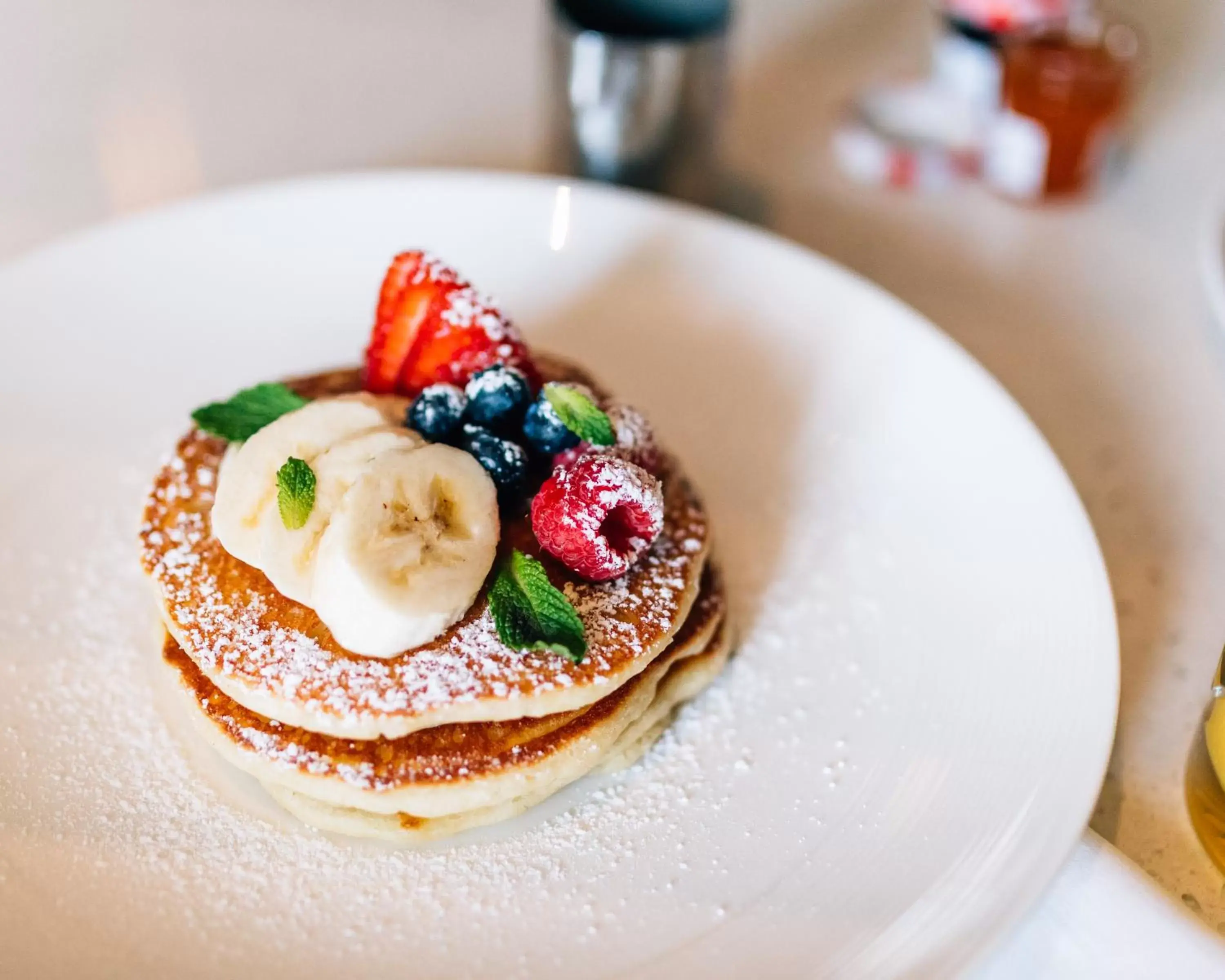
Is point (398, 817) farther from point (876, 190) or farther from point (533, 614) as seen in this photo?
point (876, 190)

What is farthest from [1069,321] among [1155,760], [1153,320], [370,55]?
[370,55]

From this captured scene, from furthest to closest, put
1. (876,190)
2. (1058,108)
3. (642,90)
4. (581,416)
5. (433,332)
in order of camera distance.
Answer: (876,190)
(1058,108)
(642,90)
(433,332)
(581,416)

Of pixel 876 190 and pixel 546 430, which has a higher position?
pixel 546 430

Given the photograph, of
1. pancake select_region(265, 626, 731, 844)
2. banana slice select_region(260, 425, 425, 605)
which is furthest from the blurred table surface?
banana slice select_region(260, 425, 425, 605)

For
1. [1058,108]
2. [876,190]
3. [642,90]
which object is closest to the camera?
[642,90]

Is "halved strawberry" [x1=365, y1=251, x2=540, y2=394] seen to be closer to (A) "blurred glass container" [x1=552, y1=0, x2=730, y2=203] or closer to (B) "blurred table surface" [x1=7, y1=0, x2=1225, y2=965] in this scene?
(A) "blurred glass container" [x1=552, y1=0, x2=730, y2=203]

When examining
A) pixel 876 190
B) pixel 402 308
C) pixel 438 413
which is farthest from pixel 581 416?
pixel 876 190

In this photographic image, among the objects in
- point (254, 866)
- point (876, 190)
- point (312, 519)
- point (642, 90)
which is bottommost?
point (254, 866)

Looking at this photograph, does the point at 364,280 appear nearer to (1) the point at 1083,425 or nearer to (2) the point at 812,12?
(1) the point at 1083,425
